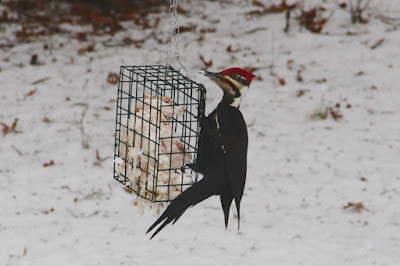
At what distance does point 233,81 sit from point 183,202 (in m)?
0.67

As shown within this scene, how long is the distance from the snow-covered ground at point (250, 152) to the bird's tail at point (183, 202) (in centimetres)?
190

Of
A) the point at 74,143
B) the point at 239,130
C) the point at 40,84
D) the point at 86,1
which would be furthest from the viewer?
the point at 86,1

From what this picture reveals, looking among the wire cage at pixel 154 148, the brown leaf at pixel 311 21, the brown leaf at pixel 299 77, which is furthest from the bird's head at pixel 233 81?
the brown leaf at pixel 311 21

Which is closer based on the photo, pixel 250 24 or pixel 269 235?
pixel 269 235

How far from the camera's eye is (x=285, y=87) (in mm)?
8078

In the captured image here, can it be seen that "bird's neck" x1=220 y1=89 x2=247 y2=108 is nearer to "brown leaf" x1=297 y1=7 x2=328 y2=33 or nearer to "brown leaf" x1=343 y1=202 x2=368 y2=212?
"brown leaf" x1=343 y1=202 x2=368 y2=212

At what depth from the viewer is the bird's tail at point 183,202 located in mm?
3086

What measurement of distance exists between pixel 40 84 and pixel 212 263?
3.83 meters

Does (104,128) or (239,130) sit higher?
(239,130)

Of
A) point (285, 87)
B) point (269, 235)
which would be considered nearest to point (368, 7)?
point (285, 87)

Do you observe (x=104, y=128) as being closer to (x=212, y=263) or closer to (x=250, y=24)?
(x=212, y=263)

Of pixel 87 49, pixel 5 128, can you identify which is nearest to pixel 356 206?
pixel 5 128

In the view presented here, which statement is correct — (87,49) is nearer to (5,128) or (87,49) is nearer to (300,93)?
(5,128)

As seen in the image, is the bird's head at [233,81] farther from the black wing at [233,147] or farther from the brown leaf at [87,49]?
the brown leaf at [87,49]
